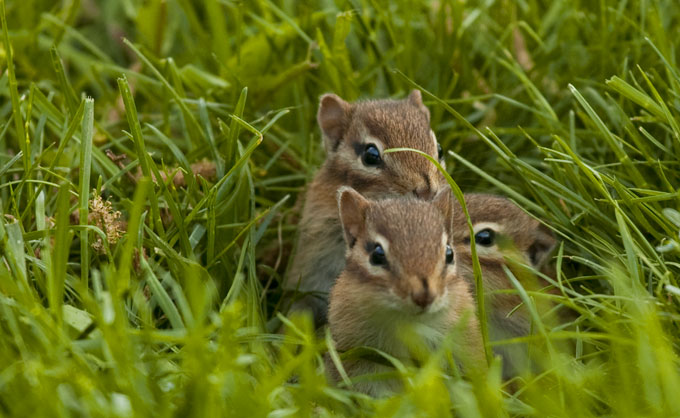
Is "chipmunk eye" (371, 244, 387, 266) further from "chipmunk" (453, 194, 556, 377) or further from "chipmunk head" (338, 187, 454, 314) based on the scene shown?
"chipmunk" (453, 194, 556, 377)

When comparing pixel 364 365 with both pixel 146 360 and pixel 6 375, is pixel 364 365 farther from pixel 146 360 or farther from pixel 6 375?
pixel 6 375

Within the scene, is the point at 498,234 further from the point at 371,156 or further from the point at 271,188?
the point at 271,188

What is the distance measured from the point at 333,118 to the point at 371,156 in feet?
1.56

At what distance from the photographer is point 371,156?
543 cm

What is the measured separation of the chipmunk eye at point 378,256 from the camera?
14.1 ft

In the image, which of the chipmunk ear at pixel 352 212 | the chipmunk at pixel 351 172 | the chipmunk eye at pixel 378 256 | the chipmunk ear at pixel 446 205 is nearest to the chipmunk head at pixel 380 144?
the chipmunk at pixel 351 172

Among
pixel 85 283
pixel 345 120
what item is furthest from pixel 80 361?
pixel 345 120

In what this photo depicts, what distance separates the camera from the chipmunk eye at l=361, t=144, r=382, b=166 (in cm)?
540

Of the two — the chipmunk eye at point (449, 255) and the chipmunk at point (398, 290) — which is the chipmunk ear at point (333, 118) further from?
the chipmunk eye at point (449, 255)

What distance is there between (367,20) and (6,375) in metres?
3.89

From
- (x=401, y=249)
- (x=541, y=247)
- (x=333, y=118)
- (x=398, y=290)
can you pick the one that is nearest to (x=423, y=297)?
(x=398, y=290)

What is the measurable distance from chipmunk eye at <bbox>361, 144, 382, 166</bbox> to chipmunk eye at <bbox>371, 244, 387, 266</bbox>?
111 centimetres

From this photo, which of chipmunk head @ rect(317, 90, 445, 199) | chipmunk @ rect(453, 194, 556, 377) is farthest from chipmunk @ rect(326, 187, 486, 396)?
chipmunk head @ rect(317, 90, 445, 199)

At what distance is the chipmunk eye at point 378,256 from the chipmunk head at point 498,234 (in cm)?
75
